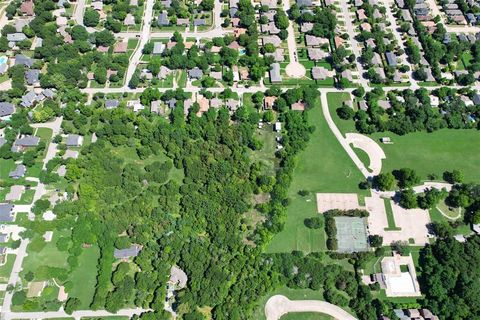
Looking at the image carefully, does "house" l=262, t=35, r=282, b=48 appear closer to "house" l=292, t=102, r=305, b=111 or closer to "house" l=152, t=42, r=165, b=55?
"house" l=292, t=102, r=305, b=111

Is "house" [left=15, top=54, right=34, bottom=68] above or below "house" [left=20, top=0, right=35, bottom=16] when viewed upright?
below

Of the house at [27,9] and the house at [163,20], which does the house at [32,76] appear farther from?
the house at [163,20]

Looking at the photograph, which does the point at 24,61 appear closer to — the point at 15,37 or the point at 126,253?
the point at 15,37

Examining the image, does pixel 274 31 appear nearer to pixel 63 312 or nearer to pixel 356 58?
pixel 356 58

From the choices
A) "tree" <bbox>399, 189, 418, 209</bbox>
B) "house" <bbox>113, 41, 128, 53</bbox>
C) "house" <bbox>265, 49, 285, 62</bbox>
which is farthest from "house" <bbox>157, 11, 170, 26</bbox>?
"tree" <bbox>399, 189, 418, 209</bbox>

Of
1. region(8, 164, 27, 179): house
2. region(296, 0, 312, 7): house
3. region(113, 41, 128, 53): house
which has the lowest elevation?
region(8, 164, 27, 179): house

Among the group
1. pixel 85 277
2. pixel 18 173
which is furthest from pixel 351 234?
pixel 18 173
